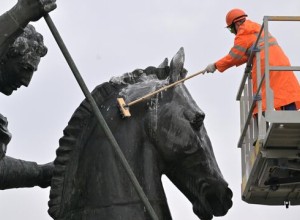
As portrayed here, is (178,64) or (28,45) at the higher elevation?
(28,45)

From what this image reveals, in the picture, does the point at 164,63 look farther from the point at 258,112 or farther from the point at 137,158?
the point at 258,112

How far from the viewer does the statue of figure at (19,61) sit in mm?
15516

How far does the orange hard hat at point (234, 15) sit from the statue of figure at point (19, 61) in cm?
416

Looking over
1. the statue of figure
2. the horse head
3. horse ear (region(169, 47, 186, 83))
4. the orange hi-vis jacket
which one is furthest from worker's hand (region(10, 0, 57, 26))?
the orange hi-vis jacket

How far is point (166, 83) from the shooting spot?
1672cm

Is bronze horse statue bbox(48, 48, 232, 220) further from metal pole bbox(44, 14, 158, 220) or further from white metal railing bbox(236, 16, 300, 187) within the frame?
white metal railing bbox(236, 16, 300, 187)

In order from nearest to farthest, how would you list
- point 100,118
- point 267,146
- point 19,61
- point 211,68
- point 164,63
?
1. point 100,118
2. point 19,61
3. point 164,63
4. point 211,68
5. point 267,146

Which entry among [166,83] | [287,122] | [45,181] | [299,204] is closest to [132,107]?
[166,83]

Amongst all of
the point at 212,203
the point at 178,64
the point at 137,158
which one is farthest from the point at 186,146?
the point at 178,64

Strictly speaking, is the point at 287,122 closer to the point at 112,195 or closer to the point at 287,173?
the point at 287,173

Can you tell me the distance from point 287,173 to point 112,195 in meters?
5.10

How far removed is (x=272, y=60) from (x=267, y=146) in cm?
106

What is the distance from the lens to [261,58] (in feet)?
67.2

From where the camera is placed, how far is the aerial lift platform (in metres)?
20.0
